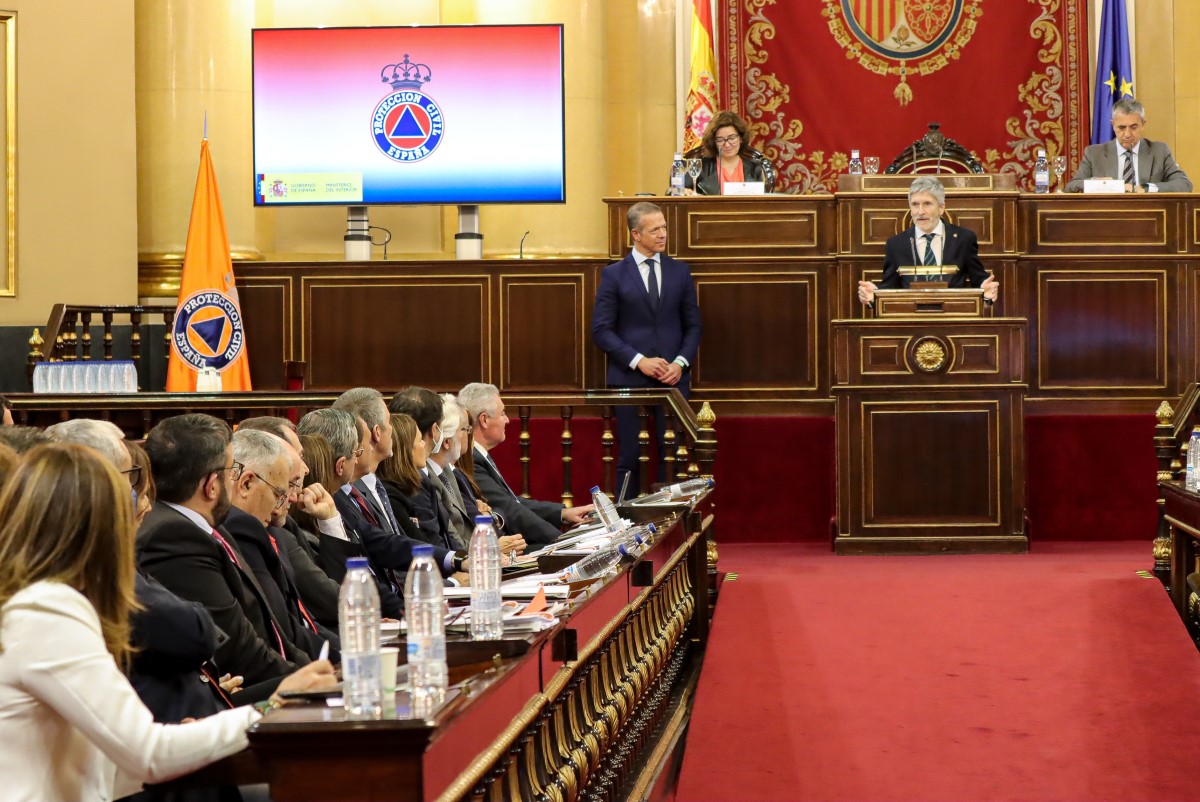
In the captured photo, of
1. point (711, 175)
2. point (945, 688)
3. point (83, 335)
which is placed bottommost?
point (945, 688)

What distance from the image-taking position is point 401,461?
5051 mm

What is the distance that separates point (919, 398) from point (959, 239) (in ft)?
2.86

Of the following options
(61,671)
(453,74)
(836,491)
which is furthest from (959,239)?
(61,671)

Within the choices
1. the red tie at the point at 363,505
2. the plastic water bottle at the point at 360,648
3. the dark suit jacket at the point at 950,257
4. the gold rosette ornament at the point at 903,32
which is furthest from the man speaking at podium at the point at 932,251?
the plastic water bottle at the point at 360,648

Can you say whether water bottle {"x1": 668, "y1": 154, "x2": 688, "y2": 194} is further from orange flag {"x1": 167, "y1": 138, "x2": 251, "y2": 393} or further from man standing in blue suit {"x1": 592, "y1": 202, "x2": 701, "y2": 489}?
orange flag {"x1": 167, "y1": 138, "x2": 251, "y2": 393}

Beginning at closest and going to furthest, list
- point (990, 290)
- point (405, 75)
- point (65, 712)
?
point (65, 712), point (990, 290), point (405, 75)

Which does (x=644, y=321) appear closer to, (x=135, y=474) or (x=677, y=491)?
(x=677, y=491)

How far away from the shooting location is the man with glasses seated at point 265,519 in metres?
3.50

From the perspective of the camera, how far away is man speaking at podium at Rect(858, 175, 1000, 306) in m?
7.66

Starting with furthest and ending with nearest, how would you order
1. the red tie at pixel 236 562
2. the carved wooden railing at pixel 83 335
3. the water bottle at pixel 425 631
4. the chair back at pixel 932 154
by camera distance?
the chair back at pixel 932 154
the carved wooden railing at pixel 83 335
the red tie at pixel 236 562
the water bottle at pixel 425 631

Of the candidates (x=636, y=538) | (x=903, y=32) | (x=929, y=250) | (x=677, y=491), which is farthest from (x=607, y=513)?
(x=903, y=32)

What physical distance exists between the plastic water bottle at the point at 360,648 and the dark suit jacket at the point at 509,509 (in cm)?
378

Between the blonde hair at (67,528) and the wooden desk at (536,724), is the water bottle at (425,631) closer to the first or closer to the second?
the wooden desk at (536,724)

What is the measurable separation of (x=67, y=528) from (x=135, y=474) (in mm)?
1062
